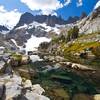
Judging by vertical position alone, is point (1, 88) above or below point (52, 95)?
above

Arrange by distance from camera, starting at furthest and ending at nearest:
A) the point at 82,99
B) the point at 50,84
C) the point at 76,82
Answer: the point at 76,82 → the point at 50,84 → the point at 82,99

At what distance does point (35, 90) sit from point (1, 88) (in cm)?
865

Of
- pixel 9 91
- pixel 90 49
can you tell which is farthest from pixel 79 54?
pixel 9 91

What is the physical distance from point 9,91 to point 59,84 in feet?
63.8

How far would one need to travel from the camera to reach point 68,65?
265ft

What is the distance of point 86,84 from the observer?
48312 millimetres

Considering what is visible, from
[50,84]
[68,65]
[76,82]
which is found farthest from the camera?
[68,65]

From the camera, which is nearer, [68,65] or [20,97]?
[20,97]

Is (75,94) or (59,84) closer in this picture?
(75,94)

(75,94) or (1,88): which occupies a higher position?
(1,88)

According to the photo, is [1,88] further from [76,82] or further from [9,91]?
[76,82]

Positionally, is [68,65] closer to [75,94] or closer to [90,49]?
[75,94]

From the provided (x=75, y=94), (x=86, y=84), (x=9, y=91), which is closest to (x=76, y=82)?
(x=86, y=84)

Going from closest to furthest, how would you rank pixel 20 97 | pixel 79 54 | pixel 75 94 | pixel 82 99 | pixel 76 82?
pixel 20 97 < pixel 82 99 < pixel 75 94 < pixel 76 82 < pixel 79 54
